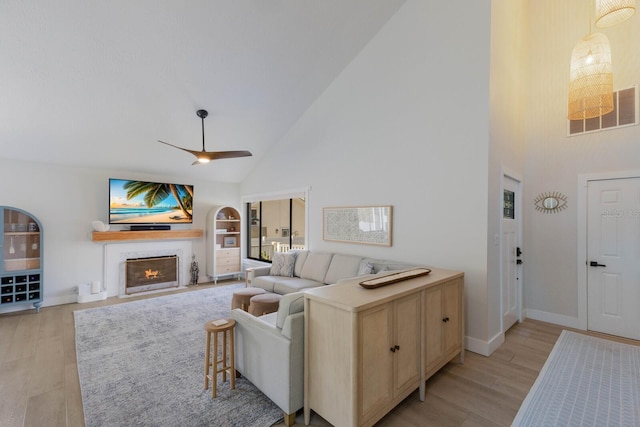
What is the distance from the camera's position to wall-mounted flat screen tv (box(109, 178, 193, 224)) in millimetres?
5605

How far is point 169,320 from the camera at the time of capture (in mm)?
4246

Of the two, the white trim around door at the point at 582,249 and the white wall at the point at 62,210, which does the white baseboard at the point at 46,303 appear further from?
the white trim around door at the point at 582,249

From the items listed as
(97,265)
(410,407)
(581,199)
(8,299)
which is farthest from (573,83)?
(8,299)

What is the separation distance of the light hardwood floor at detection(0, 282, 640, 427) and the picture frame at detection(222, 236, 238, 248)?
3.42 m

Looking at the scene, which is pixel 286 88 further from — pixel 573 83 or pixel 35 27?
pixel 573 83

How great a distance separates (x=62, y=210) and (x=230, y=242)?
3218 millimetres

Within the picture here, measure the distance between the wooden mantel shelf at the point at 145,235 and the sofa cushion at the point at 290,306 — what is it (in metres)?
4.85

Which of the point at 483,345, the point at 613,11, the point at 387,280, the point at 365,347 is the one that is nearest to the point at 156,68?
the point at 387,280

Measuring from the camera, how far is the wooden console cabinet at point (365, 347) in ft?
5.95

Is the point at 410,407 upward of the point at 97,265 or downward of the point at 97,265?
downward

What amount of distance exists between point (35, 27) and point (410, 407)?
16.6ft

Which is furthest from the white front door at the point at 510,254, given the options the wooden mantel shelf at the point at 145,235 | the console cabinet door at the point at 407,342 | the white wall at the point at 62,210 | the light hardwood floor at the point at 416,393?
the white wall at the point at 62,210

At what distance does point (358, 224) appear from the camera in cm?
456

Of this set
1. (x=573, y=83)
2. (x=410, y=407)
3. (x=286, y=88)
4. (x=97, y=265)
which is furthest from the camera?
(x=97, y=265)
